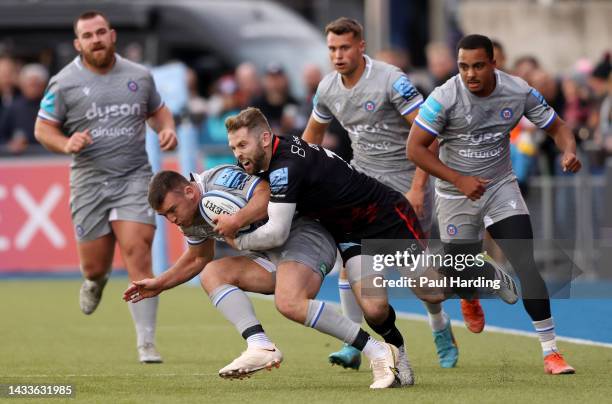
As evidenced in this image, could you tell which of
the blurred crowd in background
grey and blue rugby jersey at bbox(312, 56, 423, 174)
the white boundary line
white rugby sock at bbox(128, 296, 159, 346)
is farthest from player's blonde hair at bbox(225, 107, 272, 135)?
the blurred crowd in background

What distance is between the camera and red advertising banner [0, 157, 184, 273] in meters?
19.4

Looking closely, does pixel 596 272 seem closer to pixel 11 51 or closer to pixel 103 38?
pixel 103 38

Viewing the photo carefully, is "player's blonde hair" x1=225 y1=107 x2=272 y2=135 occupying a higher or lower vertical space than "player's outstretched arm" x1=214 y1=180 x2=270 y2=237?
higher

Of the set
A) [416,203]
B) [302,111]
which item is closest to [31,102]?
[302,111]

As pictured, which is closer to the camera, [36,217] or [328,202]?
[328,202]

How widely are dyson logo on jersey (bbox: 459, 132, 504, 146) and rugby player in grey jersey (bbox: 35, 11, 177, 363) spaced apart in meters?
2.37

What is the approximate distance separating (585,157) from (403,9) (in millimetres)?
6934

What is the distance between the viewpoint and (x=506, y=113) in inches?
393

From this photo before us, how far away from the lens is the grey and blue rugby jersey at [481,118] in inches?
391

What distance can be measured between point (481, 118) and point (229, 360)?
8.69 ft

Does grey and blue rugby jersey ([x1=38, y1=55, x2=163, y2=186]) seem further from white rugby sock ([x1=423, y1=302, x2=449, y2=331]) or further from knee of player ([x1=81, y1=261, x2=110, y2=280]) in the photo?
white rugby sock ([x1=423, y1=302, x2=449, y2=331])

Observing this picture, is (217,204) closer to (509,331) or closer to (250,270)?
(250,270)

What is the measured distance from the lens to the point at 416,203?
10.5m

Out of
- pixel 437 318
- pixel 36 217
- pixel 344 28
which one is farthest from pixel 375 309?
pixel 36 217
